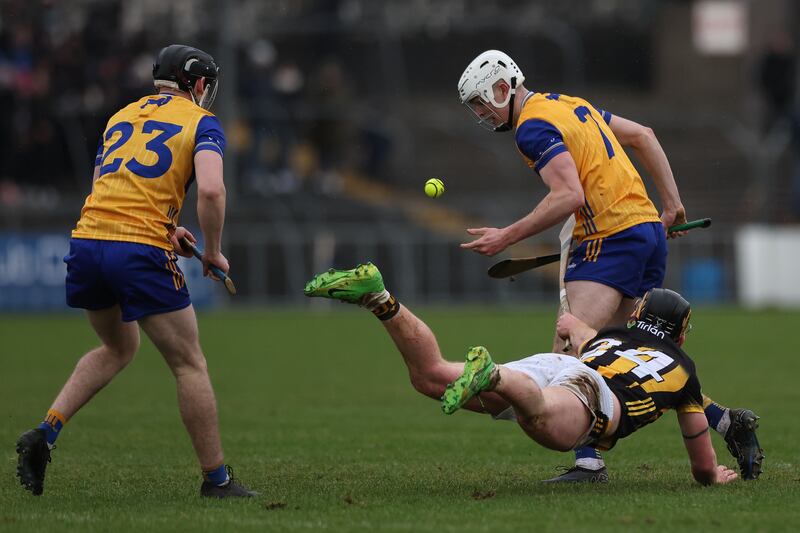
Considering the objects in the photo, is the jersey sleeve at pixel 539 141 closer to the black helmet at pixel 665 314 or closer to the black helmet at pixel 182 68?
the black helmet at pixel 665 314

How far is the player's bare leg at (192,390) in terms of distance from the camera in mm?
7137

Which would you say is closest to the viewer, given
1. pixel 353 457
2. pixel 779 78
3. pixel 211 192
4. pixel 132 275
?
pixel 211 192

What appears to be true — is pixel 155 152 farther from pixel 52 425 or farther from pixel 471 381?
pixel 471 381

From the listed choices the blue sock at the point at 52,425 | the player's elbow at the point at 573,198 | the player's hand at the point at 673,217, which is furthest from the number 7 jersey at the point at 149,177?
the player's hand at the point at 673,217

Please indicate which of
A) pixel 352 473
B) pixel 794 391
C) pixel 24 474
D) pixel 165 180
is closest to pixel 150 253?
pixel 165 180

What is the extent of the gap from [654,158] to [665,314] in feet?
4.14

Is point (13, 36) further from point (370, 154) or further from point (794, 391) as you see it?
point (794, 391)

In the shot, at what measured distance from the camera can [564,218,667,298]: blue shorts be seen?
805 centimetres

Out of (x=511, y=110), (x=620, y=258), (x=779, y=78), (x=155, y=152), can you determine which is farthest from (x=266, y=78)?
(x=155, y=152)

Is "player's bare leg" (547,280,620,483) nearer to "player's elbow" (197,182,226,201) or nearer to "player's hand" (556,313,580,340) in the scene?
"player's hand" (556,313,580,340)

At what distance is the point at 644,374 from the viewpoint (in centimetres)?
735

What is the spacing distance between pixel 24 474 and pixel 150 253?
1.26 metres

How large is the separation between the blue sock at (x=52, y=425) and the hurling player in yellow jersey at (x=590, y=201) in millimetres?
2386


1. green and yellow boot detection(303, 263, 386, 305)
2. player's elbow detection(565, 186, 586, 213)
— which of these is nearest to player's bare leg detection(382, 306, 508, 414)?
green and yellow boot detection(303, 263, 386, 305)
